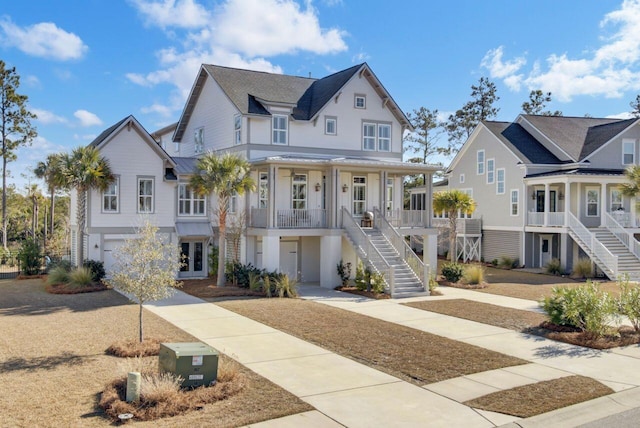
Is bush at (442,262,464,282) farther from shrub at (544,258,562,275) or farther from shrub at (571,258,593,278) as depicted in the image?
shrub at (544,258,562,275)

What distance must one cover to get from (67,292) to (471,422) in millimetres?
18269

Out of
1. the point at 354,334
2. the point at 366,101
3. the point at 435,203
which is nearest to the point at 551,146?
the point at 435,203

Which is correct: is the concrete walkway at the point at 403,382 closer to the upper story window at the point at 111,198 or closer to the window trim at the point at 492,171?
the upper story window at the point at 111,198

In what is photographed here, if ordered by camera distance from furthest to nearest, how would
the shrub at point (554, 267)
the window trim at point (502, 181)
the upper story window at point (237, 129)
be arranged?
the window trim at point (502, 181)
the shrub at point (554, 267)
the upper story window at point (237, 129)

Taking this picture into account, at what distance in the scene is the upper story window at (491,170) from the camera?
37969 mm

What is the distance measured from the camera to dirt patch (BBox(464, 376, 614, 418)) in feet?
31.9

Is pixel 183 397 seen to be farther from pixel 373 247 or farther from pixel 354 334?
pixel 373 247

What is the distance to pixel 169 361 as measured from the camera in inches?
407

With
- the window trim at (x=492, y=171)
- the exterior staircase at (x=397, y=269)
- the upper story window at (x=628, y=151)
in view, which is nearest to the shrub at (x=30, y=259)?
the exterior staircase at (x=397, y=269)

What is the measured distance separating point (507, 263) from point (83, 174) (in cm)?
2441

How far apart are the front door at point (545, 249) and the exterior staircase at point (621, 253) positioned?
13.2 ft

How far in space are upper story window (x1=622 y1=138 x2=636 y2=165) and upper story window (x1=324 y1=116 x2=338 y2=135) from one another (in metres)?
17.7

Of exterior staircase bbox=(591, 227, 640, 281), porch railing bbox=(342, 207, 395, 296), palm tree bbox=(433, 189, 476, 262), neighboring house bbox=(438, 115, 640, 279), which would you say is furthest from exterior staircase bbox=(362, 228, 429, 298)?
exterior staircase bbox=(591, 227, 640, 281)

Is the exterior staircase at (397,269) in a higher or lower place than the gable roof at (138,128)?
lower
